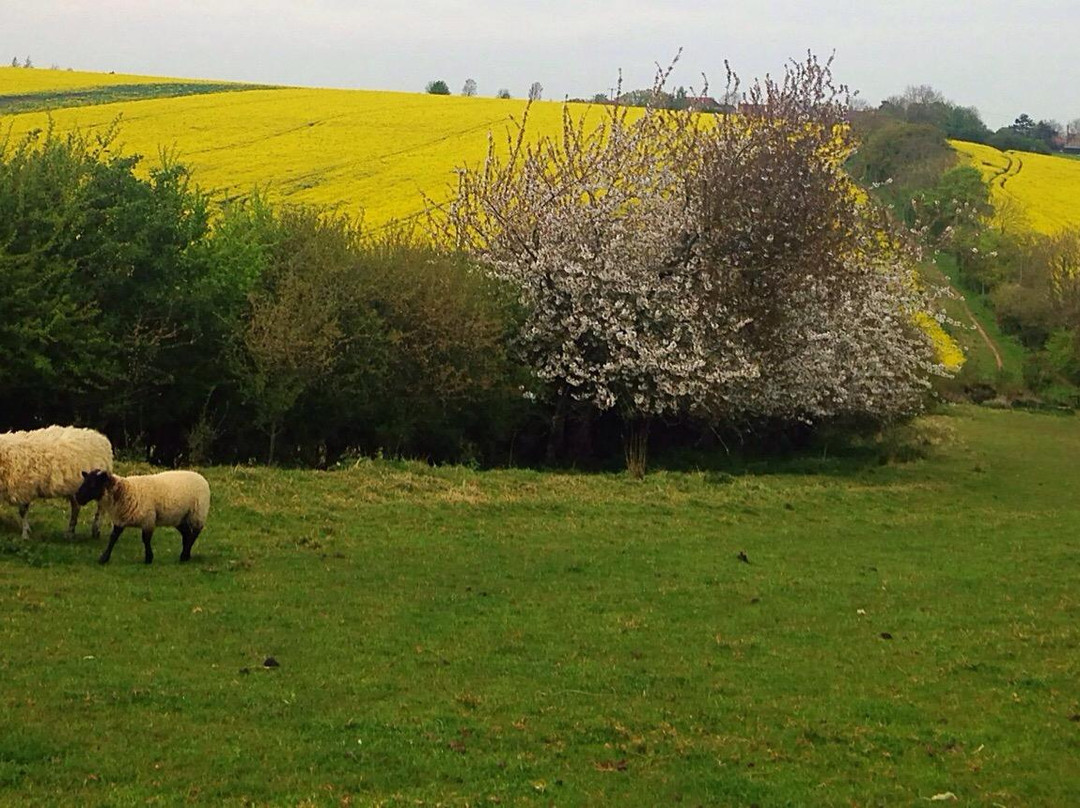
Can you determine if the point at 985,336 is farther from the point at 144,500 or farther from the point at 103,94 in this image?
the point at 144,500

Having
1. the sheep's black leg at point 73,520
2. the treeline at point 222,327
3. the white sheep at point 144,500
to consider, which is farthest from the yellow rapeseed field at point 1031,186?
the sheep's black leg at point 73,520

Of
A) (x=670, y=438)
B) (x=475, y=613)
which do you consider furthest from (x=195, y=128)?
(x=475, y=613)

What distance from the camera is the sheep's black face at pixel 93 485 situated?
1415cm

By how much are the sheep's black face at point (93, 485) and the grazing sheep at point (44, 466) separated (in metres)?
0.76

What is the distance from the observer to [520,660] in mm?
11445

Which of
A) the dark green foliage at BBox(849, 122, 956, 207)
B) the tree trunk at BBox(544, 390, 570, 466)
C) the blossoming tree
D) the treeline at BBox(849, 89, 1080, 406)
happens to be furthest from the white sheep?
the dark green foliage at BBox(849, 122, 956, 207)

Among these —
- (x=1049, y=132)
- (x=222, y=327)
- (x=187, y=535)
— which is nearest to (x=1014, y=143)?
(x=1049, y=132)

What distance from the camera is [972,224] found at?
7081cm

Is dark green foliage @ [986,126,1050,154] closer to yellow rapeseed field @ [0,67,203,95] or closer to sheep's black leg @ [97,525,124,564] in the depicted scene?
yellow rapeseed field @ [0,67,203,95]

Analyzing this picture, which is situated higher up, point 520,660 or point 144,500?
point 144,500

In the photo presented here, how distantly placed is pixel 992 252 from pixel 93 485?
165 ft

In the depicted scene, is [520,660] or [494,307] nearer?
[520,660]

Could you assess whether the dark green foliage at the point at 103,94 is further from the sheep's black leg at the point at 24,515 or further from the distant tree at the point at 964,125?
the distant tree at the point at 964,125

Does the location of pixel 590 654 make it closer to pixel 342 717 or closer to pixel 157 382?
pixel 342 717
